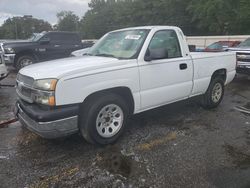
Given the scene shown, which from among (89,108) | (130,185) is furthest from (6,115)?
(130,185)

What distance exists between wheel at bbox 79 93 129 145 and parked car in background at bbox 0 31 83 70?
8.76m

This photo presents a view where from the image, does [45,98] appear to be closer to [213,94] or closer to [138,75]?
[138,75]

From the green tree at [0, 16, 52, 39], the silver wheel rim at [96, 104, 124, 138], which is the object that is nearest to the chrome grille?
the silver wheel rim at [96, 104, 124, 138]

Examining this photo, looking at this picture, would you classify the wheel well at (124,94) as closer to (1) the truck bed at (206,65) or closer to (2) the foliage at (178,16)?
(1) the truck bed at (206,65)

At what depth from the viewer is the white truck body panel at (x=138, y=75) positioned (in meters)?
3.51

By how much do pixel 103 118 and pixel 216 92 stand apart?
10.5ft

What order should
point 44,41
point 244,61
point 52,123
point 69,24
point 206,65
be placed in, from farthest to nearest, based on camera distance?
point 69,24 → point 44,41 → point 244,61 → point 206,65 → point 52,123

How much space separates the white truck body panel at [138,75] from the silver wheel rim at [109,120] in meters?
0.32

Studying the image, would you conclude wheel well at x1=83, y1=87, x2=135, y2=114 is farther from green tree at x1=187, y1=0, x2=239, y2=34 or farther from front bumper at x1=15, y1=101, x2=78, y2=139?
green tree at x1=187, y1=0, x2=239, y2=34

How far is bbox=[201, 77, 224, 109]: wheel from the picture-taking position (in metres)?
5.77

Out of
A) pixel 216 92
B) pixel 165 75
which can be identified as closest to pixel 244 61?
pixel 216 92

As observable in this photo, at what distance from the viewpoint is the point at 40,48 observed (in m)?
12.1

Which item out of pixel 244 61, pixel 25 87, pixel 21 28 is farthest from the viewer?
pixel 21 28

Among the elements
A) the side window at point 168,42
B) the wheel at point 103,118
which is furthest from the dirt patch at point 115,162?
the side window at point 168,42
